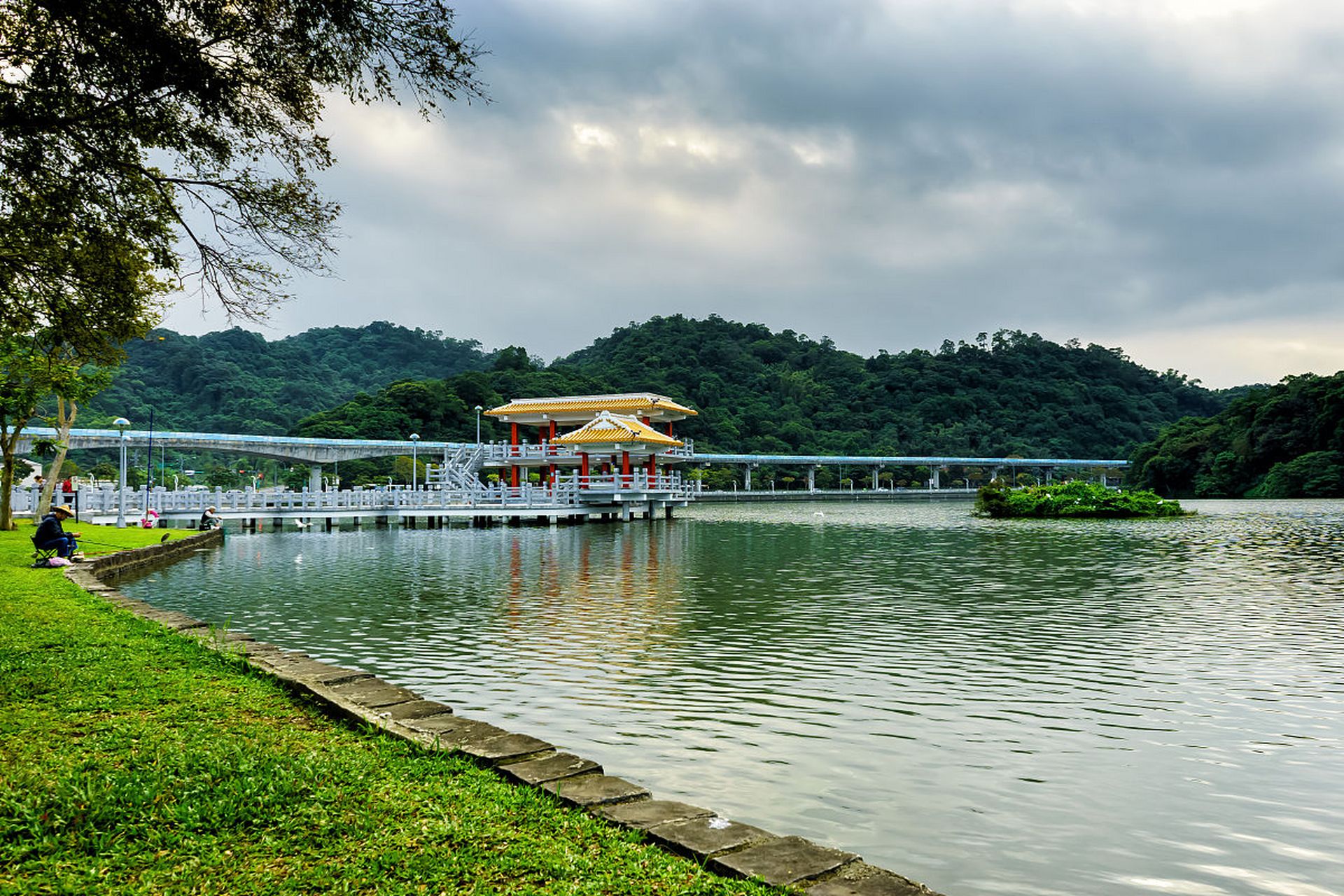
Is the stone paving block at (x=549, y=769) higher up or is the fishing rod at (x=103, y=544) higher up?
the stone paving block at (x=549, y=769)

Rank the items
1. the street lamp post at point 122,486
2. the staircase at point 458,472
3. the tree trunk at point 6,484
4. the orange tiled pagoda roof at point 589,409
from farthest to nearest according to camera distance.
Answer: the orange tiled pagoda roof at point 589,409, the staircase at point 458,472, the street lamp post at point 122,486, the tree trunk at point 6,484

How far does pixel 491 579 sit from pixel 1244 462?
67671 millimetres

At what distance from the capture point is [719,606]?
1455 centimetres

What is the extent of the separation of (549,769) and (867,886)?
2118 millimetres

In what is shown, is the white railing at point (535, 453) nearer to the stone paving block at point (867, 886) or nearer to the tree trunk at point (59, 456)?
the tree trunk at point (59, 456)

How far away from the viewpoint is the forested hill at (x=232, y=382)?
7731cm

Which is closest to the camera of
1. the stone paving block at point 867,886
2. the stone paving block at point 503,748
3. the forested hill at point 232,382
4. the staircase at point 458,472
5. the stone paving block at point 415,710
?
the stone paving block at point 867,886

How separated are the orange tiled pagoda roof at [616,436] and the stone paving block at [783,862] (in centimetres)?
4287

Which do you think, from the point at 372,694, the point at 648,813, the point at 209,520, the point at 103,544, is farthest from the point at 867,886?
the point at 209,520

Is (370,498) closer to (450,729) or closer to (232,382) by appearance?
(450,729)

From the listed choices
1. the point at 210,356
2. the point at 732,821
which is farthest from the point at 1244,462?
the point at 210,356

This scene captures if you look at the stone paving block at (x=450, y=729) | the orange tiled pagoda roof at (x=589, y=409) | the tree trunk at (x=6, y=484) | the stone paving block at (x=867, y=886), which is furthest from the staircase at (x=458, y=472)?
the stone paving block at (x=867, y=886)

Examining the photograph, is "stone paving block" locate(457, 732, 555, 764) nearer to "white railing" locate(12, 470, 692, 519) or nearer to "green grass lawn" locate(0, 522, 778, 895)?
"green grass lawn" locate(0, 522, 778, 895)

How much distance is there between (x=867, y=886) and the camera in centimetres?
376
